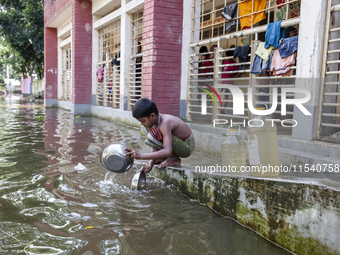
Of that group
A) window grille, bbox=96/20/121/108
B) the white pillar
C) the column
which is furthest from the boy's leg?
the column

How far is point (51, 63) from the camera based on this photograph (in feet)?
67.3

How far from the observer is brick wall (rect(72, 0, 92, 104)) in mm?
13445

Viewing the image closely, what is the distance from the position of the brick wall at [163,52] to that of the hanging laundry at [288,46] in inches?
132

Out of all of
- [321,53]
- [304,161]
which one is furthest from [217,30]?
[304,161]

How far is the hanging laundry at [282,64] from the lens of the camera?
506 centimetres

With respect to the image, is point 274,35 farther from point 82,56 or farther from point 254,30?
point 82,56

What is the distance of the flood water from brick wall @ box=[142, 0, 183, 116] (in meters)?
3.37

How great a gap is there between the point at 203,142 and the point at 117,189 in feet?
8.13

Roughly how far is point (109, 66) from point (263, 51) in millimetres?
8614

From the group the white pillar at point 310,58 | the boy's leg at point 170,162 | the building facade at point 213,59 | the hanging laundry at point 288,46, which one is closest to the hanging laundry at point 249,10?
the building facade at point 213,59

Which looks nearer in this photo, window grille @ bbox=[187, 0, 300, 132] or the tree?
window grille @ bbox=[187, 0, 300, 132]

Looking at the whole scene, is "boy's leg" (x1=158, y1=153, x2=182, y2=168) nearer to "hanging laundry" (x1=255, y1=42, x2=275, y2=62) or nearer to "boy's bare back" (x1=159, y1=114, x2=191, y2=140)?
"boy's bare back" (x1=159, y1=114, x2=191, y2=140)

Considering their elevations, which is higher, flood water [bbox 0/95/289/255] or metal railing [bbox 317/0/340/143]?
metal railing [bbox 317/0/340/143]

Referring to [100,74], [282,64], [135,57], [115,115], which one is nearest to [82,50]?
[100,74]
